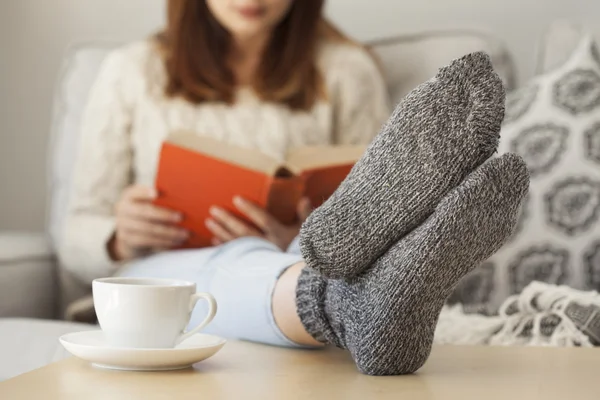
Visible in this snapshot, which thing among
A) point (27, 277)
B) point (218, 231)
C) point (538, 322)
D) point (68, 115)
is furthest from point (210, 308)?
point (68, 115)

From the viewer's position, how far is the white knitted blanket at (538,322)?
81cm

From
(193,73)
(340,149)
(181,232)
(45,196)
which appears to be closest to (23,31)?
(45,196)

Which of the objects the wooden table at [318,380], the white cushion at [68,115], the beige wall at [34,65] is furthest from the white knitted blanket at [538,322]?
the beige wall at [34,65]

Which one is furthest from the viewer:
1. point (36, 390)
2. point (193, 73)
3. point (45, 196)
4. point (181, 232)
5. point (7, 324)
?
point (45, 196)

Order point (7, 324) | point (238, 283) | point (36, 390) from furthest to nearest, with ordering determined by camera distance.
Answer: point (7, 324), point (238, 283), point (36, 390)

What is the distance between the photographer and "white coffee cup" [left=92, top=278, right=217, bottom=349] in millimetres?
638

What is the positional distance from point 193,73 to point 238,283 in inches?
25.1

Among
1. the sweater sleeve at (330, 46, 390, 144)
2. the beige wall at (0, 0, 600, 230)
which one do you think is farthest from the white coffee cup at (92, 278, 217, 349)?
the beige wall at (0, 0, 600, 230)

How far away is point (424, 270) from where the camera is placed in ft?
1.99

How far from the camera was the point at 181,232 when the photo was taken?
1.17 metres

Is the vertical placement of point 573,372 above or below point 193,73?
below

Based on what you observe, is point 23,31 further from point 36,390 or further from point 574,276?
point 36,390

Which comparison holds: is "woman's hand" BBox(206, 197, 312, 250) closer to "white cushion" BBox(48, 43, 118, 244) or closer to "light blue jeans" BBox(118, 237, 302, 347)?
"light blue jeans" BBox(118, 237, 302, 347)

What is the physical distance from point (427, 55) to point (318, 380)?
36.9 inches
